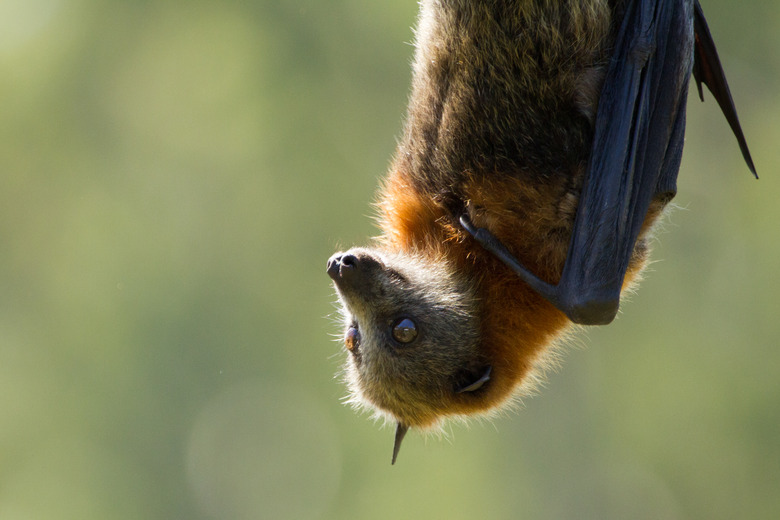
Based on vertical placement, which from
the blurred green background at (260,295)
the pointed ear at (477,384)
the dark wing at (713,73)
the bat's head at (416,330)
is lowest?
the blurred green background at (260,295)

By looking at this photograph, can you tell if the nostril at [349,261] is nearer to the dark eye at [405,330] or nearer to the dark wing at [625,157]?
the dark eye at [405,330]

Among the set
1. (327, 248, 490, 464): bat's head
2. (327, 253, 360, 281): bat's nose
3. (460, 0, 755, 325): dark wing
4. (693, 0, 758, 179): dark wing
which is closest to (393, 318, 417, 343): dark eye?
(327, 248, 490, 464): bat's head

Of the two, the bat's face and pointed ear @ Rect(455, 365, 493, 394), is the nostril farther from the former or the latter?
pointed ear @ Rect(455, 365, 493, 394)

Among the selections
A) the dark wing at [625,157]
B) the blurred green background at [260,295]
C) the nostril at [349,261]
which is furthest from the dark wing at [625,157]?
the blurred green background at [260,295]

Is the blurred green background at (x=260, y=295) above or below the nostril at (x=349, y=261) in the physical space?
below

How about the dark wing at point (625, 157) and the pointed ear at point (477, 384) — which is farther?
the pointed ear at point (477, 384)

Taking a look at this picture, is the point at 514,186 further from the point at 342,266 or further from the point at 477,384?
the point at 477,384

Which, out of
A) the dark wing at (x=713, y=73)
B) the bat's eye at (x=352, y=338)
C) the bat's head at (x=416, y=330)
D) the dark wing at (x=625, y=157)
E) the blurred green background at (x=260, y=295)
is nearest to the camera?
the dark wing at (x=625, y=157)
